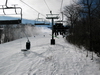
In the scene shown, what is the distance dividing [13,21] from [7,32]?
54.0 meters

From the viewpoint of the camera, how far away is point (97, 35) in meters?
7.76

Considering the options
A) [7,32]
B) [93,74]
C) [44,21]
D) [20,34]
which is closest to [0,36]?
[7,32]

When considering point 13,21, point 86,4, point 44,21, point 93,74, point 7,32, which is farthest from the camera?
point 7,32

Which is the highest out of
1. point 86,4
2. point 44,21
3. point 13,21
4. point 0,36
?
point 86,4

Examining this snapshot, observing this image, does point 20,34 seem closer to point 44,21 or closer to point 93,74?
point 44,21

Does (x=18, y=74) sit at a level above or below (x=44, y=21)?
below

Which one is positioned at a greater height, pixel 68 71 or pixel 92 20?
pixel 92 20

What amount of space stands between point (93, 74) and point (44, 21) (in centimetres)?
927

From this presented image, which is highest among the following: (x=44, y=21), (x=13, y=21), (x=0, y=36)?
(x=44, y=21)

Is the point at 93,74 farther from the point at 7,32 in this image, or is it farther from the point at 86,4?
the point at 7,32

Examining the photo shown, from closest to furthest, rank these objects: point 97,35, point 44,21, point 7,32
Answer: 1. point 97,35
2. point 44,21
3. point 7,32

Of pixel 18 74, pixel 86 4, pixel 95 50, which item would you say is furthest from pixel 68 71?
pixel 86 4

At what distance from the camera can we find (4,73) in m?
4.38

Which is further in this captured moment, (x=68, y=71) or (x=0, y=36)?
(x=0, y=36)
